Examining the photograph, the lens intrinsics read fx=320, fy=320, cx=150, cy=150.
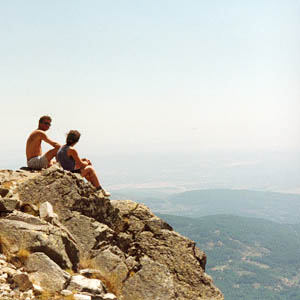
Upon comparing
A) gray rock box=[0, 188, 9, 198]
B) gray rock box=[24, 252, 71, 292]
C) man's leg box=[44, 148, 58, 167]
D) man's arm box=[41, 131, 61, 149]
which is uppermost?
man's arm box=[41, 131, 61, 149]

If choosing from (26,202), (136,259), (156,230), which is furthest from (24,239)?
(156,230)

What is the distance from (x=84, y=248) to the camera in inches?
495

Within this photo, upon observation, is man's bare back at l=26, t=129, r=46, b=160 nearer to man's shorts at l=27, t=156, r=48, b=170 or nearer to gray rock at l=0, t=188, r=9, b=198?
man's shorts at l=27, t=156, r=48, b=170

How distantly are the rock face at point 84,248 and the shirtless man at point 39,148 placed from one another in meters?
1.17

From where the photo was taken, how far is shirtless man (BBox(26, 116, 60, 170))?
1889 centimetres

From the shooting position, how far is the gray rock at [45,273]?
9.35 meters

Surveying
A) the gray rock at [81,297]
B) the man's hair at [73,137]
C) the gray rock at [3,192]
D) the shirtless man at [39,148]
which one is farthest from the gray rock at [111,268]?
the shirtless man at [39,148]

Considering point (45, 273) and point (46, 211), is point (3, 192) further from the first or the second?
point (45, 273)

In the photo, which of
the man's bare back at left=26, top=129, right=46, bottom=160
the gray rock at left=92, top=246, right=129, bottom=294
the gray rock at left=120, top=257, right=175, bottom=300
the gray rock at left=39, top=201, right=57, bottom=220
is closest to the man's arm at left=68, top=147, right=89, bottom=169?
the man's bare back at left=26, top=129, right=46, bottom=160

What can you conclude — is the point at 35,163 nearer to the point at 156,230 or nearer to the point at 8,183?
the point at 8,183

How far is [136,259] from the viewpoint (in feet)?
46.9

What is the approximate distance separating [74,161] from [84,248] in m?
6.46

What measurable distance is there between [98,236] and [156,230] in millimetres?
4171

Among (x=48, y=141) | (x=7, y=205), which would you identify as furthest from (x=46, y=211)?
(x=48, y=141)
